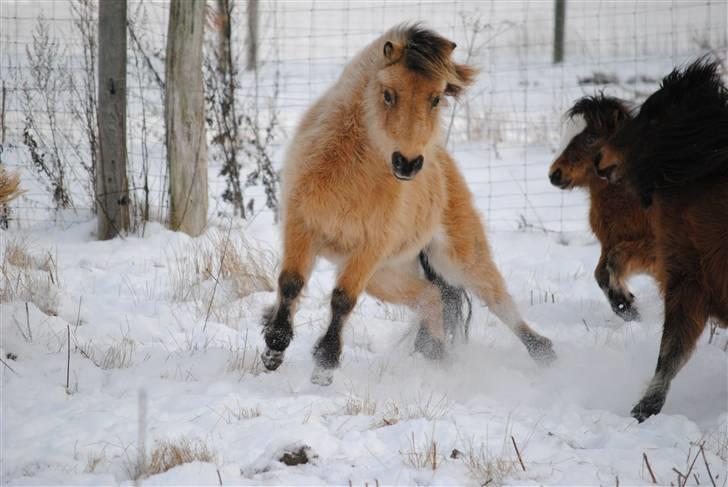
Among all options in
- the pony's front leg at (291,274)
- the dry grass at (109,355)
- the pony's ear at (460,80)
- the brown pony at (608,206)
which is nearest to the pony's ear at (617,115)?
the brown pony at (608,206)

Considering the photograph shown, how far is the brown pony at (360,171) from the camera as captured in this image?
432 centimetres

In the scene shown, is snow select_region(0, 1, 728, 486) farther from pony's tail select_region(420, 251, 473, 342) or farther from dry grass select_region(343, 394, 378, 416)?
pony's tail select_region(420, 251, 473, 342)

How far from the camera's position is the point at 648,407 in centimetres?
404

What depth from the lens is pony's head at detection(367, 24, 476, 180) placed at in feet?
13.9

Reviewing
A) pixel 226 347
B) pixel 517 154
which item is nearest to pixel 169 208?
pixel 226 347

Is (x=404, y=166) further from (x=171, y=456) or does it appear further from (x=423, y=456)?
(x=171, y=456)

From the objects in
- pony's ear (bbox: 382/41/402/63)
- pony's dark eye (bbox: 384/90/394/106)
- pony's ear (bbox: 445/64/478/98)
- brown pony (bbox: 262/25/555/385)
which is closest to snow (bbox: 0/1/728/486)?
brown pony (bbox: 262/25/555/385)

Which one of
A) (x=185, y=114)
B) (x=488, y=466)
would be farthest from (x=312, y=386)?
(x=185, y=114)

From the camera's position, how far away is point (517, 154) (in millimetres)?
12000

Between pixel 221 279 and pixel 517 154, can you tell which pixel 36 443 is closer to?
pixel 221 279

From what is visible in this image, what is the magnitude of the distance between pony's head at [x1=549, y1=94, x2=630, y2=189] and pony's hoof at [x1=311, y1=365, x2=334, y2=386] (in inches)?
115

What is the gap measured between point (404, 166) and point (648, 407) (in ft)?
5.95

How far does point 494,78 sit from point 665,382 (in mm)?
12941

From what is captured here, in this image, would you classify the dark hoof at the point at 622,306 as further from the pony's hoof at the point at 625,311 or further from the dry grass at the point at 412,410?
the dry grass at the point at 412,410
